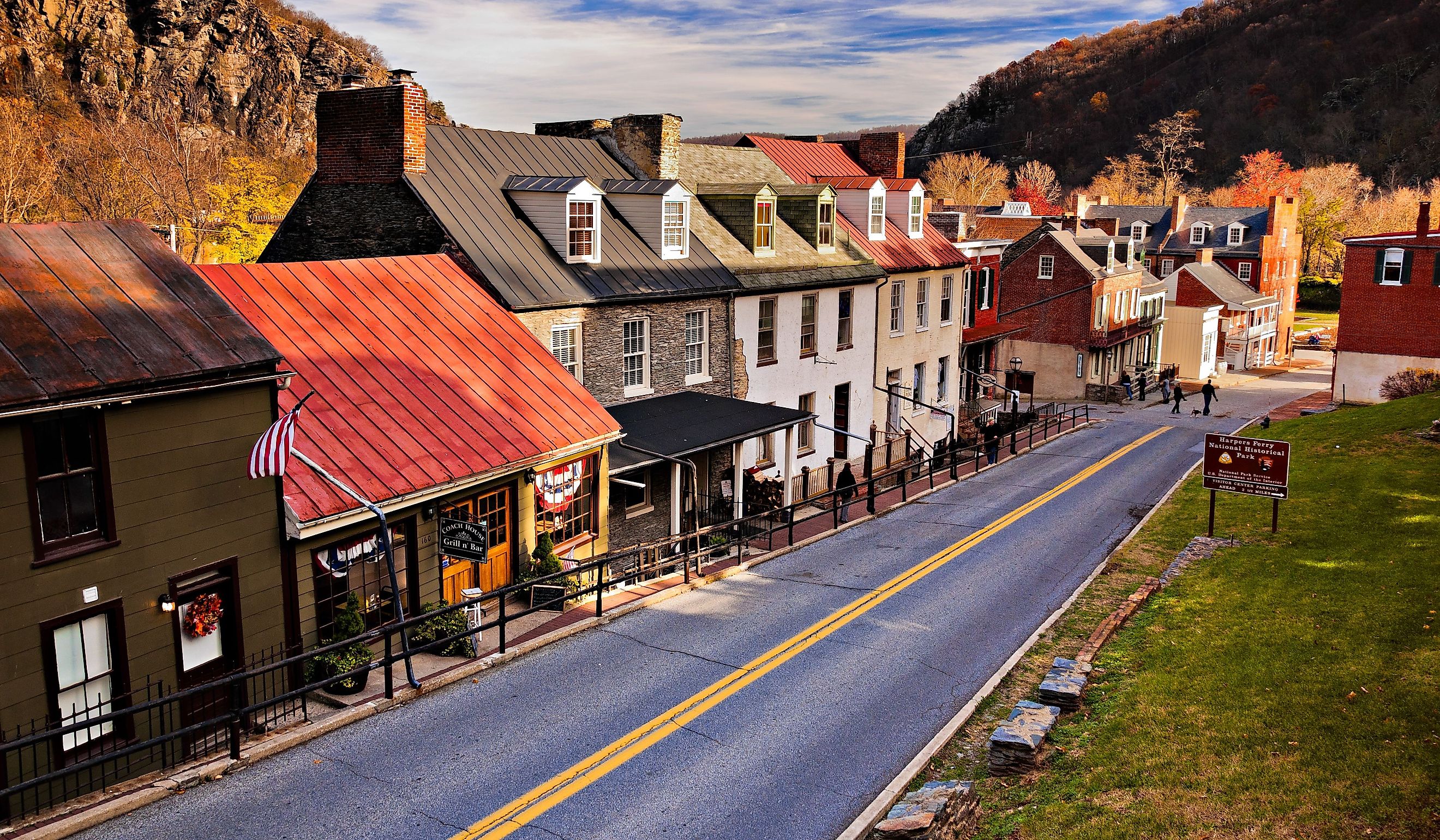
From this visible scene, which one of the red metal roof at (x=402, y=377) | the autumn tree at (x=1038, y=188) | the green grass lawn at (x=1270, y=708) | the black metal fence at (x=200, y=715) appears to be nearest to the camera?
the green grass lawn at (x=1270, y=708)

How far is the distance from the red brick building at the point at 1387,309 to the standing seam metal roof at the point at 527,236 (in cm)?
3490

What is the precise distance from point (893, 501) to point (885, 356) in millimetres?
8394

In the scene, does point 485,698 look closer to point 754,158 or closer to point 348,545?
point 348,545

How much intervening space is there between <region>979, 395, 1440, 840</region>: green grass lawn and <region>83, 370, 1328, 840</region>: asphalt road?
1.95 meters

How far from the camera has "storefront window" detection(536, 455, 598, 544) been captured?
61.8 ft

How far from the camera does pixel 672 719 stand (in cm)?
1275

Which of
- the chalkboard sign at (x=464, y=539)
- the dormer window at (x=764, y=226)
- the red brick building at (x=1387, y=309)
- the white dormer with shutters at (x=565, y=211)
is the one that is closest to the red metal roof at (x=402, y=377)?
the chalkboard sign at (x=464, y=539)

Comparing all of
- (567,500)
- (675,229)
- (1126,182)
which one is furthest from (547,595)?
(1126,182)

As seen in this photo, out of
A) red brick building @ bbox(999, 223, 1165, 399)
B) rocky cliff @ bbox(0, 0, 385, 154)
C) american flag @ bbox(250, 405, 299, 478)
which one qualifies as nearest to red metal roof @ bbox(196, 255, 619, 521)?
american flag @ bbox(250, 405, 299, 478)

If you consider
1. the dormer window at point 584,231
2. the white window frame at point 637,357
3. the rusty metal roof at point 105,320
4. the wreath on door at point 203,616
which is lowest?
the wreath on door at point 203,616

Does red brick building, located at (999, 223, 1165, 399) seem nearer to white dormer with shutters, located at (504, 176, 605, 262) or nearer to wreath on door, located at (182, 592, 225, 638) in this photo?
white dormer with shutters, located at (504, 176, 605, 262)

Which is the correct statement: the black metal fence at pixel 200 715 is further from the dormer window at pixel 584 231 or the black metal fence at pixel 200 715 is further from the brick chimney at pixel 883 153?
the brick chimney at pixel 883 153

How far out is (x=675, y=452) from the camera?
21.2 metres

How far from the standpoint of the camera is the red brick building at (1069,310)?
191ft
